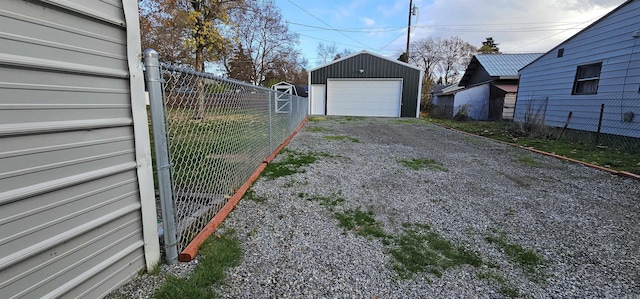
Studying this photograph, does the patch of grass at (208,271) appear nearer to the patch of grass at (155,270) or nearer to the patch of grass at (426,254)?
the patch of grass at (155,270)

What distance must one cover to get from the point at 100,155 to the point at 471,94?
60.3ft

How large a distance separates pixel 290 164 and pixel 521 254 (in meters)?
3.18

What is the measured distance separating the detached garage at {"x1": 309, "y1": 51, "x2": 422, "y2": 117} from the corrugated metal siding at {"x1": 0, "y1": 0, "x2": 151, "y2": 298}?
15.0m

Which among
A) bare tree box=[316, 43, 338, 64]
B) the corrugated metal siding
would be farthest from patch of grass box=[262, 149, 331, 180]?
bare tree box=[316, 43, 338, 64]

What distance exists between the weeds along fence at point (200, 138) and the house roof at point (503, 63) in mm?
15017

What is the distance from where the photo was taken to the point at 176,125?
1850 mm

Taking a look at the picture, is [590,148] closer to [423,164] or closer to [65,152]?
[423,164]

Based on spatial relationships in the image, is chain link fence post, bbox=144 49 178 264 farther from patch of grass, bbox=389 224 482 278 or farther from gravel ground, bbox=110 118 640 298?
patch of grass, bbox=389 224 482 278

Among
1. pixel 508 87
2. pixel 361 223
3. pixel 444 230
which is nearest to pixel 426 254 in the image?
pixel 444 230

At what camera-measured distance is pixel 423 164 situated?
484 centimetres

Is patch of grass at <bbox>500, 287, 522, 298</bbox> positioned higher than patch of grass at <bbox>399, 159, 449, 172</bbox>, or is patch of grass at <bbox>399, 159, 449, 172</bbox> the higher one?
patch of grass at <bbox>399, 159, 449, 172</bbox>

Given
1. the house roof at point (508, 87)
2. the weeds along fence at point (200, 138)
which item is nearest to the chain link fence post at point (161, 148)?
the weeds along fence at point (200, 138)

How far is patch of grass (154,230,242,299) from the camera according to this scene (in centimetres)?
155

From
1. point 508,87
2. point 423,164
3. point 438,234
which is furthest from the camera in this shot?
point 508,87
